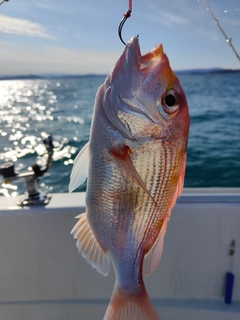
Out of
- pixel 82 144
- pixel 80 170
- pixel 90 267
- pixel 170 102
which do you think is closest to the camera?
pixel 170 102

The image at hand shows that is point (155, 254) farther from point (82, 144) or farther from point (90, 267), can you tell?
point (82, 144)

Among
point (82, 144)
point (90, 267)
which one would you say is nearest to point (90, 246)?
point (90, 267)

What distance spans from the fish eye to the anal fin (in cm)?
50

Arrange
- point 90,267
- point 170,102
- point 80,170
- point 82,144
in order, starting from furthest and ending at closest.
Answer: point 82,144 → point 90,267 → point 80,170 → point 170,102

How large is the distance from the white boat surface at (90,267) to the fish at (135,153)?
2.62ft

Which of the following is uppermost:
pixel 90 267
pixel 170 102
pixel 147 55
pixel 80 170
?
pixel 147 55

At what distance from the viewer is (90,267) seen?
6.33 ft

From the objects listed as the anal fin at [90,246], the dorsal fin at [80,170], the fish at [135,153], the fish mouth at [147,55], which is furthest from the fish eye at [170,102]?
the anal fin at [90,246]

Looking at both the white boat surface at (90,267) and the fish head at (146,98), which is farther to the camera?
the white boat surface at (90,267)

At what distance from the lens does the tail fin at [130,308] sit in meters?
1.14

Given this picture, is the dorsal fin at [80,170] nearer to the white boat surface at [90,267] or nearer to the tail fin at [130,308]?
the tail fin at [130,308]

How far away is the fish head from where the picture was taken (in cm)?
97

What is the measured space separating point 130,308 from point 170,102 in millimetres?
756

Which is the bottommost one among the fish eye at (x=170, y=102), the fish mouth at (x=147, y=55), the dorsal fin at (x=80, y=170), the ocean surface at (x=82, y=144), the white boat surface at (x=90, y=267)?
the ocean surface at (x=82, y=144)
